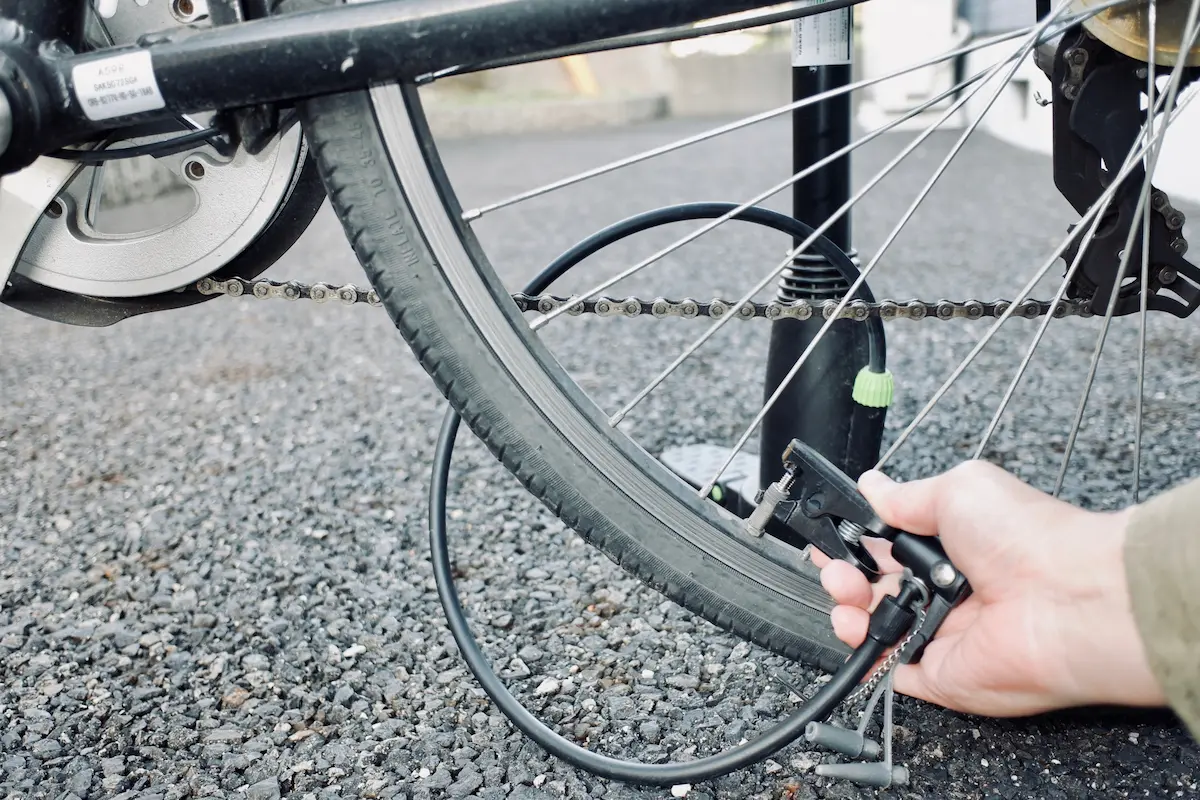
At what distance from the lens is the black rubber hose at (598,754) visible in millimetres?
719

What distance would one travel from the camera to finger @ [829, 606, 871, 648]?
745 mm

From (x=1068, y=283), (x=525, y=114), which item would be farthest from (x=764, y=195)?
(x=525, y=114)

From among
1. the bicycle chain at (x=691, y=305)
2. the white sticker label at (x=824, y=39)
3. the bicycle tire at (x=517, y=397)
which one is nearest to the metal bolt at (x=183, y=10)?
the bicycle tire at (x=517, y=397)

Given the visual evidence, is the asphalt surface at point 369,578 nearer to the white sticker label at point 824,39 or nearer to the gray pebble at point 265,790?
the gray pebble at point 265,790

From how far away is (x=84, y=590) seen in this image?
1157 mm

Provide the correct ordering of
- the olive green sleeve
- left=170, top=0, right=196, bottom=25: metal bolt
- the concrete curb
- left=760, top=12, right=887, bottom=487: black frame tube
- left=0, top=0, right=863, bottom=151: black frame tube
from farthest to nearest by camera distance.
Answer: the concrete curb < left=760, top=12, right=887, bottom=487: black frame tube < left=170, top=0, right=196, bottom=25: metal bolt < left=0, top=0, right=863, bottom=151: black frame tube < the olive green sleeve

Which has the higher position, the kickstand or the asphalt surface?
the kickstand

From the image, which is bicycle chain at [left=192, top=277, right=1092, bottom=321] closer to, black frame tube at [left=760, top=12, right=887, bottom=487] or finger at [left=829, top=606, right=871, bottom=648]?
black frame tube at [left=760, top=12, right=887, bottom=487]

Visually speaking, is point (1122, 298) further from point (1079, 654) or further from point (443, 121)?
point (443, 121)

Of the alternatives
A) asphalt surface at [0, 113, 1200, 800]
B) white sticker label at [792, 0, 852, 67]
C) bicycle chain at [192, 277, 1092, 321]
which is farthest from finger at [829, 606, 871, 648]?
white sticker label at [792, 0, 852, 67]

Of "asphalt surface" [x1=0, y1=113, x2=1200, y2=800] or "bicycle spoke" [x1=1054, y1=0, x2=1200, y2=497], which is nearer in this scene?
"bicycle spoke" [x1=1054, y1=0, x2=1200, y2=497]

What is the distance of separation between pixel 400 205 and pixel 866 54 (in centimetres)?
814

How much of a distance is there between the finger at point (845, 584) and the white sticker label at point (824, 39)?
52 cm

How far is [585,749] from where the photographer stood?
83 centimetres
